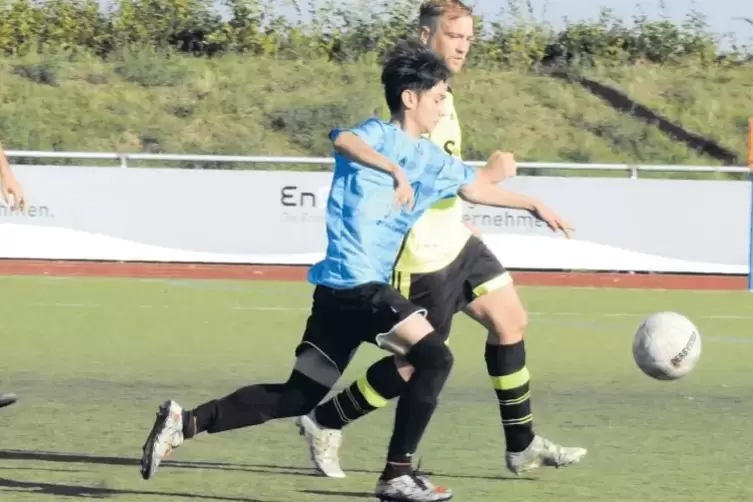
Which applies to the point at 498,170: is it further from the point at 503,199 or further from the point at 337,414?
the point at 337,414

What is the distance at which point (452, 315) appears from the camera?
20.7ft

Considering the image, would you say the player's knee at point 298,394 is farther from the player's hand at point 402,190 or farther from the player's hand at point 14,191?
the player's hand at point 14,191

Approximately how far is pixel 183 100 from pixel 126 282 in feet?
45.2

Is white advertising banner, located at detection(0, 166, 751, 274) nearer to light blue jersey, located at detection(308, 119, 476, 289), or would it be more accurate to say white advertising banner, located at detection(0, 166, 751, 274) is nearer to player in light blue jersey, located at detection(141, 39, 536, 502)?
player in light blue jersey, located at detection(141, 39, 536, 502)

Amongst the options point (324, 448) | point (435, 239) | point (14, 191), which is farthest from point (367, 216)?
point (14, 191)

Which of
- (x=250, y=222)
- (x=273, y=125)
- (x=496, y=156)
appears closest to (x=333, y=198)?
(x=496, y=156)

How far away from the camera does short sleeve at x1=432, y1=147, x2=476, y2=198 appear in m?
5.98

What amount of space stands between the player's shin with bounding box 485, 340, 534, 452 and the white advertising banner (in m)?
11.2

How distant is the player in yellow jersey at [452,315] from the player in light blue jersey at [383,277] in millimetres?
311

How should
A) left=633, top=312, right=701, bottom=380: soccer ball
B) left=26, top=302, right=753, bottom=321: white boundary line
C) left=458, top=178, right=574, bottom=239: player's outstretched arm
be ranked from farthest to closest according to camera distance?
left=26, top=302, right=753, bottom=321: white boundary line < left=633, top=312, right=701, bottom=380: soccer ball < left=458, top=178, right=574, bottom=239: player's outstretched arm

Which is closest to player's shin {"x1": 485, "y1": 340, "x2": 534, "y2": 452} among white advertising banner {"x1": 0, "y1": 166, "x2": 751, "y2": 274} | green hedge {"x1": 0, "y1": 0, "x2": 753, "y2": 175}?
white advertising banner {"x1": 0, "y1": 166, "x2": 751, "y2": 274}

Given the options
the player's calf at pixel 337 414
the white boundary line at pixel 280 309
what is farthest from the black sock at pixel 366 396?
the white boundary line at pixel 280 309

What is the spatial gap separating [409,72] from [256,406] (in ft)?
4.53

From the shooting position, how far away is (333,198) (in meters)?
5.75
